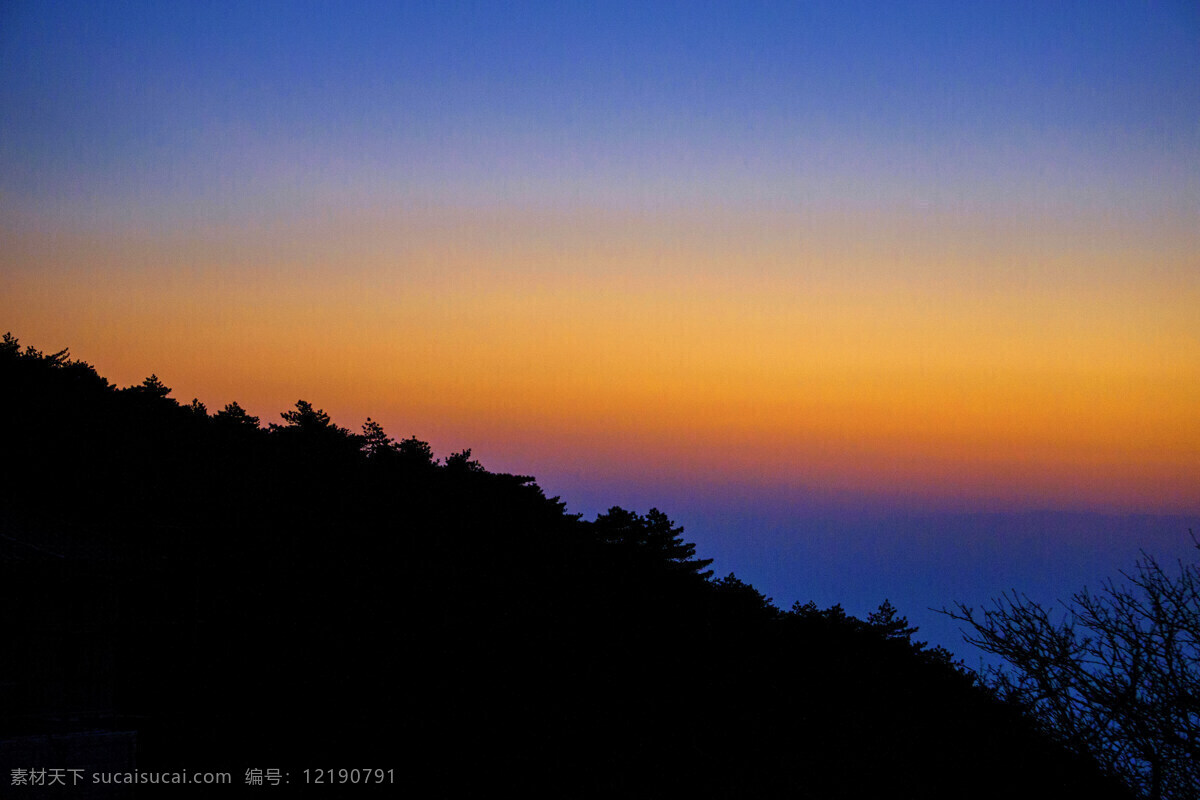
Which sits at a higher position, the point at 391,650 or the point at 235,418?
the point at 235,418

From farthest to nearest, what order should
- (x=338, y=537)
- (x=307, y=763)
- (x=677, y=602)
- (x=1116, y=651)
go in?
(x=677, y=602) < (x=338, y=537) < (x=307, y=763) < (x=1116, y=651)

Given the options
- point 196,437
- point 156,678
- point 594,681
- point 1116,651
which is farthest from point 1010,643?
point 196,437

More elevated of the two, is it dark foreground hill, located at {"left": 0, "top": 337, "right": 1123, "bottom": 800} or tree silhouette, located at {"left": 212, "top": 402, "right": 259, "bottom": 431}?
tree silhouette, located at {"left": 212, "top": 402, "right": 259, "bottom": 431}

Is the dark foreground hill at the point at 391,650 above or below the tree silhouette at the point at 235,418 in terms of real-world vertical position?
below

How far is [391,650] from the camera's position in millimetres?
18266

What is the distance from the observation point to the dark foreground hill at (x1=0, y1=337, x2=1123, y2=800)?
10750mm

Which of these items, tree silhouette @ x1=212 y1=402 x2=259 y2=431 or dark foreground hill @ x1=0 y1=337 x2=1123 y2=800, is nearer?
dark foreground hill @ x1=0 y1=337 x2=1123 y2=800

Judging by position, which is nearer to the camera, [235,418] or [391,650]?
[391,650]

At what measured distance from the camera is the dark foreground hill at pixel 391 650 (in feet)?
35.3

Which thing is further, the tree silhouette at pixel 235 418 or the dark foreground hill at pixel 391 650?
the tree silhouette at pixel 235 418

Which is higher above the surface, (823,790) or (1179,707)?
(1179,707)

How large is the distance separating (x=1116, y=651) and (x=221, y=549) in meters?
16.8

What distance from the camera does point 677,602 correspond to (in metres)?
25.7

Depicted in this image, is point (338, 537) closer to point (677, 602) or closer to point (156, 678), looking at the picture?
point (156, 678)
